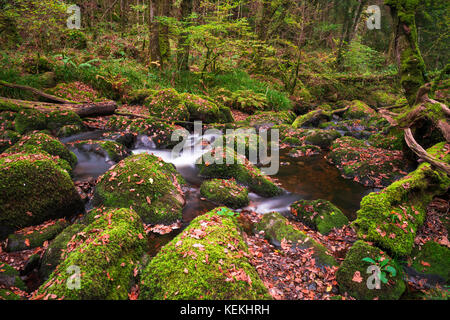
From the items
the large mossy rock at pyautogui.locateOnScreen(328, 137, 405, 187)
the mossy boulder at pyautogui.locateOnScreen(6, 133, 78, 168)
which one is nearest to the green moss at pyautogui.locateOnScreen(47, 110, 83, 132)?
the mossy boulder at pyautogui.locateOnScreen(6, 133, 78, 168)

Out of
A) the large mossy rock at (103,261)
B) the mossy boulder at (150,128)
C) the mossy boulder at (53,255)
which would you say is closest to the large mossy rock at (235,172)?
the mossy boulder at (150,128)

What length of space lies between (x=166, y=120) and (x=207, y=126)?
1.87 metres

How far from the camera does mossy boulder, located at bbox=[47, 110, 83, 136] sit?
7.97m

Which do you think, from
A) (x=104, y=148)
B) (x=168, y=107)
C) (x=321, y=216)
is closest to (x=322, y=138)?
(x=321, y=216)

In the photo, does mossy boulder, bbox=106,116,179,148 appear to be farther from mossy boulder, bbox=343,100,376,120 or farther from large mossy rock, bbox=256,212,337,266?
mossy boulder, bbox=343,100,376,120

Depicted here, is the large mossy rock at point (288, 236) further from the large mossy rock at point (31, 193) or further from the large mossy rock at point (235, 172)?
the large mossy rock at point (31, 193)

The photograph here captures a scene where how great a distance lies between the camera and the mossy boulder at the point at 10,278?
284 cm

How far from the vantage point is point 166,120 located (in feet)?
31.7

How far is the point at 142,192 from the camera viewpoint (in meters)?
4.61

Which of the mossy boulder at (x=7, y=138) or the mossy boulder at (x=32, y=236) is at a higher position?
the mossy boulder at (x=7, y=138)

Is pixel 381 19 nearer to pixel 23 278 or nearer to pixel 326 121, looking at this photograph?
pixel 326 121

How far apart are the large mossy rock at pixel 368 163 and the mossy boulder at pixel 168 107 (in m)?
6.32

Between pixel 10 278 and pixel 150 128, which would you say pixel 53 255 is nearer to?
pixel 10 278
